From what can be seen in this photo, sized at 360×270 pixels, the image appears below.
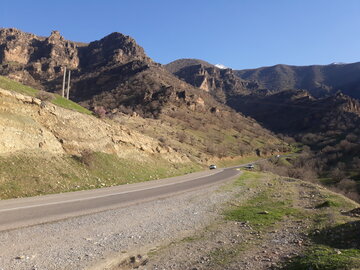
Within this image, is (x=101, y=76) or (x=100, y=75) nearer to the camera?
(x=101, y=76)

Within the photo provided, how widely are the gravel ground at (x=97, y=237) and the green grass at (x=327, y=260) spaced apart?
11.9 feet

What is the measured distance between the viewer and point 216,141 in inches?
4092

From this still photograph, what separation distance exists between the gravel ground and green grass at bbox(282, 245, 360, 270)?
3.63 meters

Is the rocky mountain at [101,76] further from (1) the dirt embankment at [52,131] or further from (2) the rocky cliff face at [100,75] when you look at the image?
(1) the dirt embankment at [52,131]

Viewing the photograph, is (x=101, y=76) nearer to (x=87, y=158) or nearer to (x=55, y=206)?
(x=87, y=158)

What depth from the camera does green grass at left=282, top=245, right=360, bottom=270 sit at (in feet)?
17.7

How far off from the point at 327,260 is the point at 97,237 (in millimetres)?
→ 6007

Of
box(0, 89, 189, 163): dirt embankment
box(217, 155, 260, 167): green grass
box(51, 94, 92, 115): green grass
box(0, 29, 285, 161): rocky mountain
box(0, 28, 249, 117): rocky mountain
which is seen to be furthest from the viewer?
box(0, 28, 249, 117): rocky mountain

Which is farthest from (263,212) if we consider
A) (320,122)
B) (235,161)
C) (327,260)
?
(320,122)

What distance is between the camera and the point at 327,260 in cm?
582

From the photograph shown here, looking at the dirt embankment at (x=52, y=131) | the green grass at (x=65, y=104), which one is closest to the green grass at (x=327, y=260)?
the dirt embankment at (x=52, y=131)

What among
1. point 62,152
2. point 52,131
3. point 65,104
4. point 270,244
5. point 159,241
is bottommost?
point 159,241

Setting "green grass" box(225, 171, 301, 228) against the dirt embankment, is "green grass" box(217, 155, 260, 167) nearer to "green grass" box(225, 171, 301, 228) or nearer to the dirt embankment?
the dirt embankment

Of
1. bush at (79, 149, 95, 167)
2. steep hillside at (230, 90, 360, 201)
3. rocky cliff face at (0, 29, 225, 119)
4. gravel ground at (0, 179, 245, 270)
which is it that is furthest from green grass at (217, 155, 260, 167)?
gravel ground at (0, 179, 245, 270)
